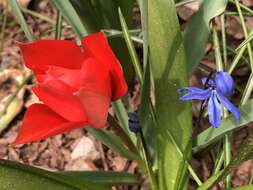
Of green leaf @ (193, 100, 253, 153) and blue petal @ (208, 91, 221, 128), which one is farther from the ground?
blue petal @ (208, 91, 221, 128)

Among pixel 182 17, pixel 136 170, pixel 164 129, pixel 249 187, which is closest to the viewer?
pixel 249 187

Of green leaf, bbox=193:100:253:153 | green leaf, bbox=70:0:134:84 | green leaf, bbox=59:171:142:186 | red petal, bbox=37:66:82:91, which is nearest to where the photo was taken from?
red petal, bbox=37:66:82:91

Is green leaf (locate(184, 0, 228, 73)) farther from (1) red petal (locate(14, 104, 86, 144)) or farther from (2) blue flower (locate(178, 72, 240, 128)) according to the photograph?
(1) red petal (locate(14, 104, 86, 144))

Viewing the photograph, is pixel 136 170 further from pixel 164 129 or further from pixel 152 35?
pixel 152 35

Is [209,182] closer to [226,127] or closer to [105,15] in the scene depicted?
[226,127]

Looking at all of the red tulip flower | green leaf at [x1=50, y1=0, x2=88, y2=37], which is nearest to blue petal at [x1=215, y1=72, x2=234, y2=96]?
the red tulip flower

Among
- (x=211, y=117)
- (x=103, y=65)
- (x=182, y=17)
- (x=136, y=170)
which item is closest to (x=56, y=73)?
(x=103, y=65)

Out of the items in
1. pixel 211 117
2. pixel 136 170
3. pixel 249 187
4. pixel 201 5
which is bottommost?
pixel 136 170
